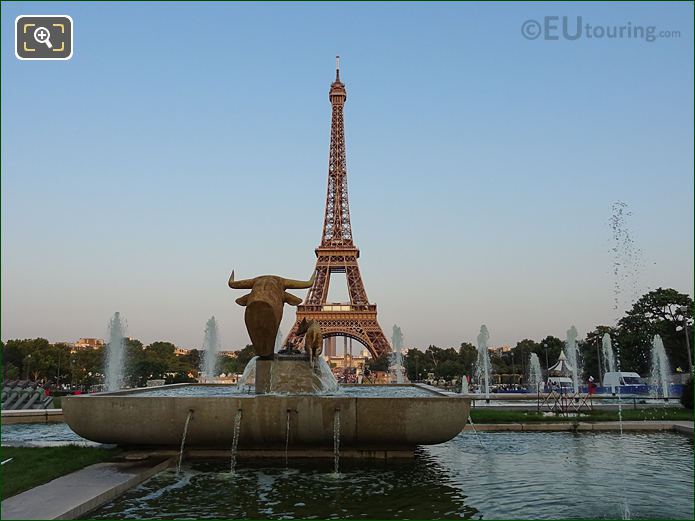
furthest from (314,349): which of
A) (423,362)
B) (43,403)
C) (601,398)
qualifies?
(423,362)

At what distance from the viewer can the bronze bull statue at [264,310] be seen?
11.8 meters

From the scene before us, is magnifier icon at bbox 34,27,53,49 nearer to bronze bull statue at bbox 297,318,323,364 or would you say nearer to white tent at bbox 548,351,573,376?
bronze bull statue at bbox 297,318,323,364

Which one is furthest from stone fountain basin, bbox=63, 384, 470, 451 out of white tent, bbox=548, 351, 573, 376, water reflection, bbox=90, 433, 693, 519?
white tent, bbox=548, 351, 573, 376

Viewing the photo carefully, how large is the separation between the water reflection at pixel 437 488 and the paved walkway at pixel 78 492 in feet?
0.59

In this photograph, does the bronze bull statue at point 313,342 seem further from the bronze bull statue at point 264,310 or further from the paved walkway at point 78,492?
the paved walkway at point 78,492

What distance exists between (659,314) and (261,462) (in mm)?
52064

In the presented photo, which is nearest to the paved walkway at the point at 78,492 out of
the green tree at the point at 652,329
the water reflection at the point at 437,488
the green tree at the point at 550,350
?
the water reflection at the point at 437,488

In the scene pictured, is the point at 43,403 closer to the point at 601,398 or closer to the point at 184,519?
the point at 184,519

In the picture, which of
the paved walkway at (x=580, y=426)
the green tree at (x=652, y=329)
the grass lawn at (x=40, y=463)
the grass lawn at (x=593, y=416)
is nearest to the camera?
the grass lawn at (x=40, y=463)

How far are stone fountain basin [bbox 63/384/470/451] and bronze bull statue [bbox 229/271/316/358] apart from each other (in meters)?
2.46

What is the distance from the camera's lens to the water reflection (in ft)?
21.9

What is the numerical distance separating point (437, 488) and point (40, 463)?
6.09 meters

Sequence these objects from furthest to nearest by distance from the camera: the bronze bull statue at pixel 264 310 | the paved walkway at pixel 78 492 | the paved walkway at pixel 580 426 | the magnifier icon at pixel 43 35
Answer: the paved walkway at pixel 580 426, the bronze bull statue at pixel 264 310, the magnifier icon at pixel 43 35, the paved walkway at pixel 78 492

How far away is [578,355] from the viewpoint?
6394 cm
